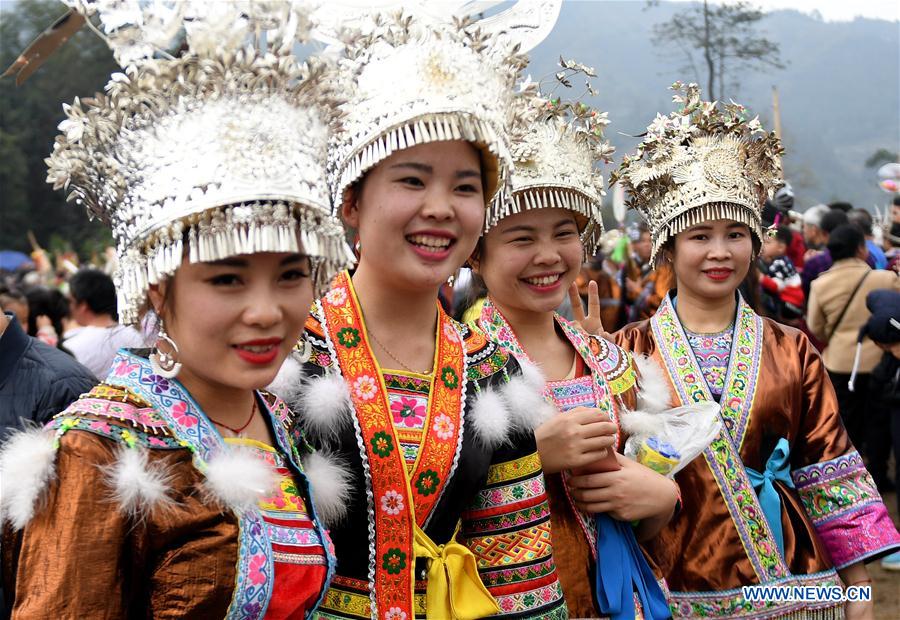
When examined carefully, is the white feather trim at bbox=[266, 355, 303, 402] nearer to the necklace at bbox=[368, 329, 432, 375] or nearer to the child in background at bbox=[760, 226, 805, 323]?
the necklace at bbox=[368, 329, 432, 375]

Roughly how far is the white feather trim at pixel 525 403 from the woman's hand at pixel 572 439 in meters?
0.04

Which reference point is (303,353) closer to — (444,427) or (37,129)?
(444,427)

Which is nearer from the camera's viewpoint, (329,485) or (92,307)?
(329,485)

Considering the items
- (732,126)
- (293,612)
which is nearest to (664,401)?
(732,126)

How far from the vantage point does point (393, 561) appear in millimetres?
1887

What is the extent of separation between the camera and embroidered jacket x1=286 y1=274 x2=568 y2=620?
1.89m

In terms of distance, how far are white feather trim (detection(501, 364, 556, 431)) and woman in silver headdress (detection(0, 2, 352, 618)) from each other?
631 mm

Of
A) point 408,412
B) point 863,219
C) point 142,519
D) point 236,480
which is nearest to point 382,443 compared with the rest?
point 408,412

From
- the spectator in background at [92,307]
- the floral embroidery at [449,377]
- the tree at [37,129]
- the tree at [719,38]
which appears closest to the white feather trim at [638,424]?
the floral embroidery at [449,377]

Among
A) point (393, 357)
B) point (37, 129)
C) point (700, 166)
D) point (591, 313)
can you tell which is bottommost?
point (393, 357)

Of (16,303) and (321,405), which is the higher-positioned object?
(16,303)

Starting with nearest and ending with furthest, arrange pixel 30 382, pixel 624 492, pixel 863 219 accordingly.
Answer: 1. pixel 624 492
2. pixel 30 382
3. pixel 863 219

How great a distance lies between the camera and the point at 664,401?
2773 millimetres

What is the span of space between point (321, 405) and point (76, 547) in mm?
637
